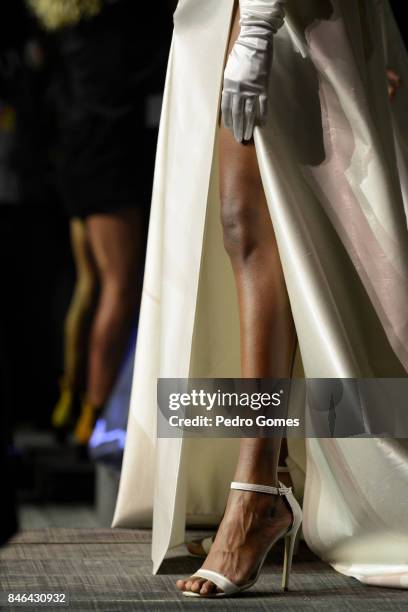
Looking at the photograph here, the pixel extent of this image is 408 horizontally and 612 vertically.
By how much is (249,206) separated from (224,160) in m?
0.07

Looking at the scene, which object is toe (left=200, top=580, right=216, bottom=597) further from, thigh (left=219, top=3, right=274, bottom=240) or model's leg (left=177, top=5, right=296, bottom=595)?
thigh (left=219, top=3, right=274, bottom=240)

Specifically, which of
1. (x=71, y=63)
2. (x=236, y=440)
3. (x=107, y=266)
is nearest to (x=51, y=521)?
(x=107, y=266)

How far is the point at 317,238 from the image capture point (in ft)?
4.57

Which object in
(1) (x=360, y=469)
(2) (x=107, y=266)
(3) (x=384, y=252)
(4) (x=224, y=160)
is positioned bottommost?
(2) (x=107, y=266)

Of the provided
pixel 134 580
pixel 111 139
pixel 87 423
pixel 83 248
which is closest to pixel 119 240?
pixel 111 139

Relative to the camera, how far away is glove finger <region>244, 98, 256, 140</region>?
52.5 inches

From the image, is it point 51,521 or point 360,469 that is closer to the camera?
point 360,469

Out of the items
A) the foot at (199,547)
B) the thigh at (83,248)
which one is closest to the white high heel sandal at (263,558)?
the foot at (199,547)

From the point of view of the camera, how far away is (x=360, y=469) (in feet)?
4.41

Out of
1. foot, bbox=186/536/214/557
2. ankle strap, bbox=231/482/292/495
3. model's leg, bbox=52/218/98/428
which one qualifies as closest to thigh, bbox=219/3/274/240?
ankle strap, bbox=231/482/292/495

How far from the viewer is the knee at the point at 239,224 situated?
1360 mm

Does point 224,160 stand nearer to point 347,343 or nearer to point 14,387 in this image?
point 347,343

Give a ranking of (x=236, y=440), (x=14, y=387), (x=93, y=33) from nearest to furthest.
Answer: (x=236, y=440)
(x=93, y=33)
(x=14, y=387)

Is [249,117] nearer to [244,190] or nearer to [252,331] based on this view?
[244,190]
